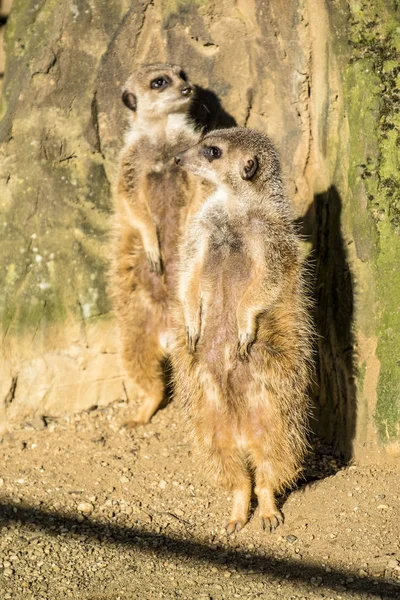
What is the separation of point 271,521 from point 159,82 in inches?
78.6

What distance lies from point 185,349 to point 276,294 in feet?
1.48

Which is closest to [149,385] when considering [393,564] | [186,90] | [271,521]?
[271,521]

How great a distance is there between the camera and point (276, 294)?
3.26m

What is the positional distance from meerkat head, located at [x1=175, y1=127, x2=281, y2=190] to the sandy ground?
1.23m

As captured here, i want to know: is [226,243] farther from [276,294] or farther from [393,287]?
[393,287]

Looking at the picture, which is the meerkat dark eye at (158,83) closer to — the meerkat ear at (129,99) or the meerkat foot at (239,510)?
the meerkat ear at (129,99)

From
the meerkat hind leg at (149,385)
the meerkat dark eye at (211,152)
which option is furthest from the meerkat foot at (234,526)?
the meerkat dark eye at (211,152)

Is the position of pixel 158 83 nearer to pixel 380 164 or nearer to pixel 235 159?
pixel 235 159

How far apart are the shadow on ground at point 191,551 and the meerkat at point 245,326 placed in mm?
225

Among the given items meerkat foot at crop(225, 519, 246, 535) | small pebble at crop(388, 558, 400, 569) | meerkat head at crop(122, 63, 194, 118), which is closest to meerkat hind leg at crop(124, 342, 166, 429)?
meerkat foot at crop(225, 519, 246, 535)

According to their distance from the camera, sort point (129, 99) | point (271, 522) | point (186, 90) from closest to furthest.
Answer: point (271, 522) < point (186, 90) < point (129, 99)

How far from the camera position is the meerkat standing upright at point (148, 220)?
4082mm

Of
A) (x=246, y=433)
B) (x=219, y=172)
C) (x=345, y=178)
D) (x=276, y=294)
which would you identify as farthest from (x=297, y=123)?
(x=246, y=433)

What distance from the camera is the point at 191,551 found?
3.09 meters
